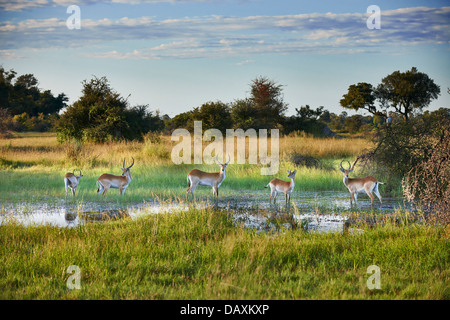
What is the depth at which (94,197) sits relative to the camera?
12508 millimetres

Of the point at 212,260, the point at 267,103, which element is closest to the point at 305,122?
the point at 267,103

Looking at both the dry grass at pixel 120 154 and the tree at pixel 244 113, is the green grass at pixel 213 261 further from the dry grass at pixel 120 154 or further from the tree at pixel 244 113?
the tree at pixel 244 113

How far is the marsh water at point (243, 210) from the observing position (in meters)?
9.22

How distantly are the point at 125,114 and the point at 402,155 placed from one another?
2222cm

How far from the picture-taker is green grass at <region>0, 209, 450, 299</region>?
526cm

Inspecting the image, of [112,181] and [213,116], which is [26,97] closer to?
[213,116]

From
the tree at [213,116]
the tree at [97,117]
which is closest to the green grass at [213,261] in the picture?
the tree at [97,117]

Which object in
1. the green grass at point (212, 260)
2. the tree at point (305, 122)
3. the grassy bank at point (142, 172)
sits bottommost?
the green grass at point (212, 260)

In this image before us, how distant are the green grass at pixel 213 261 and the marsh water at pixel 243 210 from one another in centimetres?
88

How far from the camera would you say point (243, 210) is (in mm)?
10719

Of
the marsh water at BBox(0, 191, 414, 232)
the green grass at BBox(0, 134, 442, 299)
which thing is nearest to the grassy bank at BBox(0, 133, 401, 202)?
the marsh water at BBox(0, 191, 414, 232)

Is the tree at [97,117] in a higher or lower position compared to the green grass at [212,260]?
higher

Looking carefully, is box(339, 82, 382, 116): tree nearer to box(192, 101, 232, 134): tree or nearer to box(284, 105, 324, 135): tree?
box(284, 105, 324, 135): tree

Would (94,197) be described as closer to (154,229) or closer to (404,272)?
(154,229)
